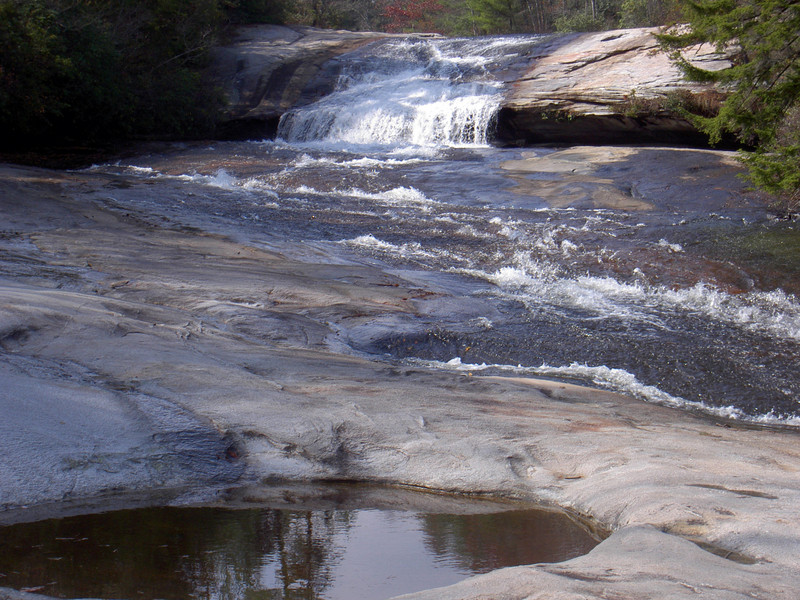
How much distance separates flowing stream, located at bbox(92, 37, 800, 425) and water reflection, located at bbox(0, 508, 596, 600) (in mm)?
2972

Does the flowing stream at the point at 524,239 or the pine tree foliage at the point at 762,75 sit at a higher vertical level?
the pine tree foliage at the point at 762,75

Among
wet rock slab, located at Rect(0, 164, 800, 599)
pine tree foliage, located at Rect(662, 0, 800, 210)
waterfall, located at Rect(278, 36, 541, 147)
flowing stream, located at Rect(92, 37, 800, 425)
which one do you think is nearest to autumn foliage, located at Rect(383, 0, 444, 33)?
waterfall, located at Rect(278, 36, 541, 147)

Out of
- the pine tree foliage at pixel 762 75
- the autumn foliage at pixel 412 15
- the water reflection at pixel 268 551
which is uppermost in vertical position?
the autumn foliage at pixel 412 15

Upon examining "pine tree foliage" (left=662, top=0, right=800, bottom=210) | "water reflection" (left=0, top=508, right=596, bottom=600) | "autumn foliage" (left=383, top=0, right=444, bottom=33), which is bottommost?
"water reflection" (left=0, top=508, right=596, bottom=600)

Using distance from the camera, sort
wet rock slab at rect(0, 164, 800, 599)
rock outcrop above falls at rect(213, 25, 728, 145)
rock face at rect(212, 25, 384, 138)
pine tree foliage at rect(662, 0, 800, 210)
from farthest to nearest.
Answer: rock face at rect(212, 25, 384, 138)
rock outcrop above falls at rect(213, 25, 728, 145)
pine tree foliage at rect(662, 0, 800, 210)
wet rock slab at rect(0, 164, 800, 599)

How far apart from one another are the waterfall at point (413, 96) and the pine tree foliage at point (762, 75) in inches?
289

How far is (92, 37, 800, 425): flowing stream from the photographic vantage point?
6.29 meters

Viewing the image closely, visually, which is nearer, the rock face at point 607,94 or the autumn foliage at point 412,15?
the rock face at point 607,94

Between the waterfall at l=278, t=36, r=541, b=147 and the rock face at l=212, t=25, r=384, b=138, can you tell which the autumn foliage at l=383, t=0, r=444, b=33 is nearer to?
the rock face at l=212, t=25, r=384, b=138

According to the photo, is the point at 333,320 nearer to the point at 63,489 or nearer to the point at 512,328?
the point at 512,328

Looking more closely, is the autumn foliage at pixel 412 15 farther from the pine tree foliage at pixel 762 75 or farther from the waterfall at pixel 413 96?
the pine tree foliage at pixel 762 75

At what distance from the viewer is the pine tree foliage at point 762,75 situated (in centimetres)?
939

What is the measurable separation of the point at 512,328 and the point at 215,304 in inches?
109

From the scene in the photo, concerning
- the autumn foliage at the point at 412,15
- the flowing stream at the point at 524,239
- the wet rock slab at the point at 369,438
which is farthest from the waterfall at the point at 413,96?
the autumn foliage at the point at 412,15
